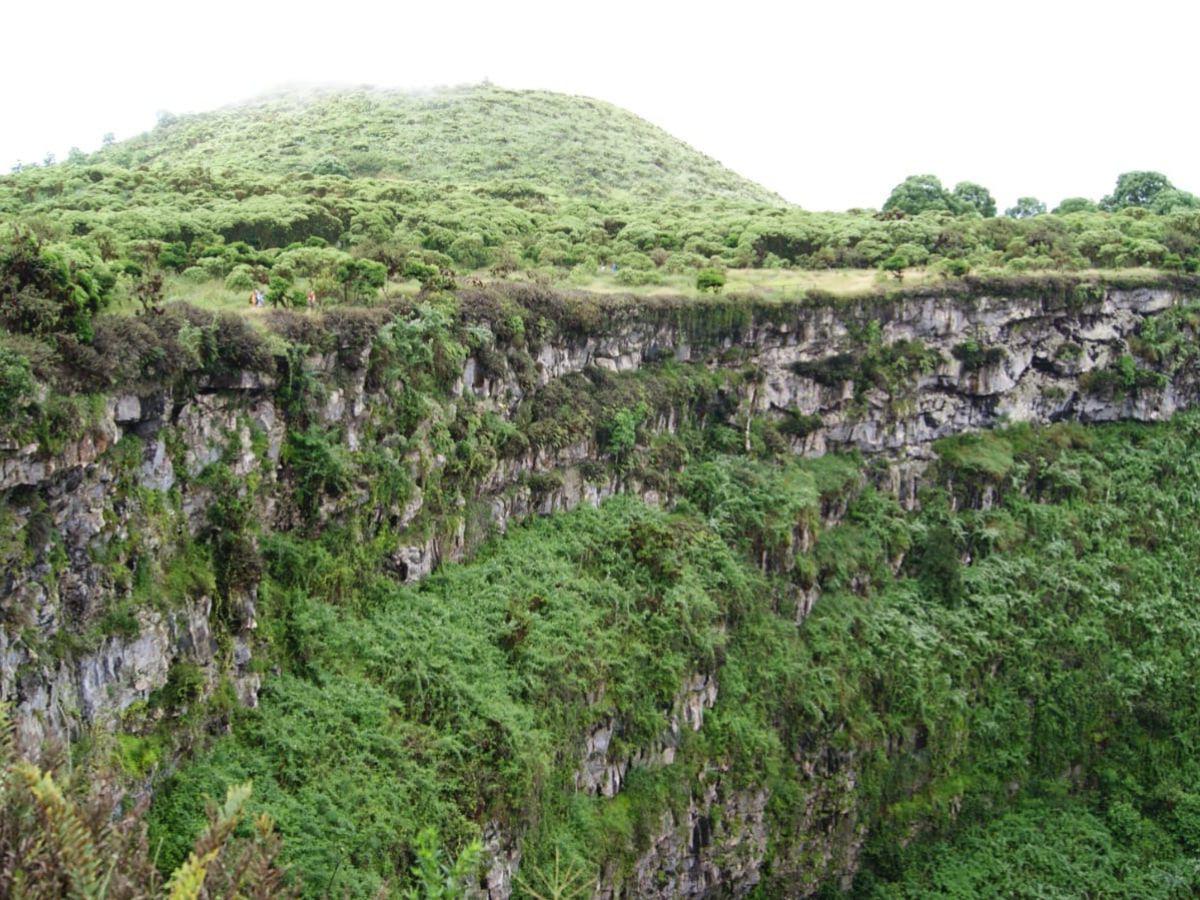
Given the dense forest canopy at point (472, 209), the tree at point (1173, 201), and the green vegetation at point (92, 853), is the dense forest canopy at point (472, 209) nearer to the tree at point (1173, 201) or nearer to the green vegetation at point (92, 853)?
the tree at point (1173, 201)

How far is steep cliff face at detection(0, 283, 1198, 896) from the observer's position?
1476 centimetres

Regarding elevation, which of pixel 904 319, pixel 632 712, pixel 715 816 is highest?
pixel 904 319

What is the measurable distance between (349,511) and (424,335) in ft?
17.0

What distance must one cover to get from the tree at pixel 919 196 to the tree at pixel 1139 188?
1091 centimetres

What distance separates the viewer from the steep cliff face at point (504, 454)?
48.4 ft

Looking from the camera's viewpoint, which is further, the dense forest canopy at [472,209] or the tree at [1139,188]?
the tree at [1139,188]

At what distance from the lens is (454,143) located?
6738 cm

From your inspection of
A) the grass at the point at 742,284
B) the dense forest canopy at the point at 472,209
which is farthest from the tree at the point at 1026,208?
the grass at the point at 742,284

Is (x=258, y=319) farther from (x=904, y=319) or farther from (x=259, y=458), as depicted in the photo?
(x=904, y=319)

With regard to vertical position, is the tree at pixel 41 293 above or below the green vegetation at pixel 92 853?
above

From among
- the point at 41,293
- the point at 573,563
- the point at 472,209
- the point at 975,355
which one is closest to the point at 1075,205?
the point at 975,355

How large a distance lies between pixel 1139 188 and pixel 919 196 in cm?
1481

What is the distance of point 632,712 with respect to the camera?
2364 cm

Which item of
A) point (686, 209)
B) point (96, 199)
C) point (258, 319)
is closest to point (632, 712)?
point (258, 319)
